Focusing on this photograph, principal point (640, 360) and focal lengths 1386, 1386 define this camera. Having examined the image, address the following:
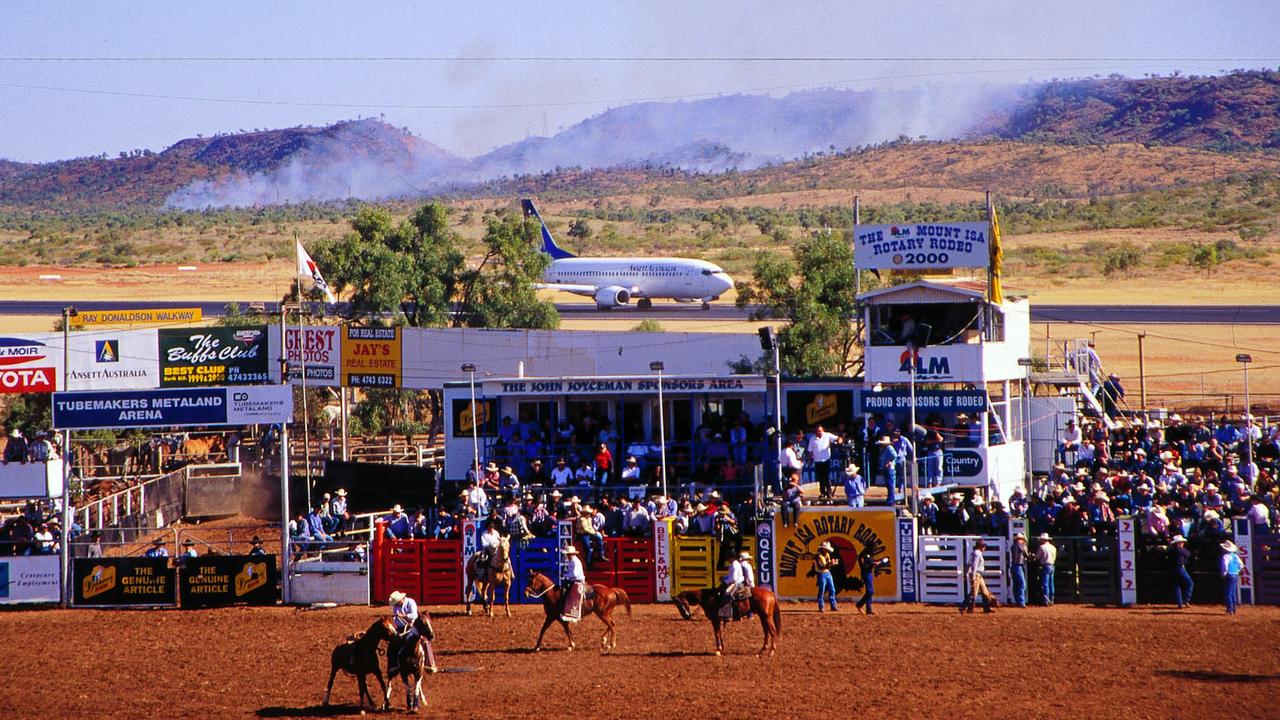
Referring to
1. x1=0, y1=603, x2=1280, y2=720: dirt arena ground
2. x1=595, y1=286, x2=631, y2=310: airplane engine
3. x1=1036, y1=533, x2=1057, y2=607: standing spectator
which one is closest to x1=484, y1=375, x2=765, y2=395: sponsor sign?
x1=0, y1=603, x2=1280, y2=720: dirt arena ground

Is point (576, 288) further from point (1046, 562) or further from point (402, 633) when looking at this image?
point (402, 633)

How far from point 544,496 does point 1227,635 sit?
41.0 ft

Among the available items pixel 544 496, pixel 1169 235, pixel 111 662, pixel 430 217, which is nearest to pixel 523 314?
pixel 430 217

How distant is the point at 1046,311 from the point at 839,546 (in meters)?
43.2

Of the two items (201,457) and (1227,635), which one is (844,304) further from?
(1227,635)

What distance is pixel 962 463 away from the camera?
29.1 m

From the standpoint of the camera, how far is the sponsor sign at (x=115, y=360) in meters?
40.2

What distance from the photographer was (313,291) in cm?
5066

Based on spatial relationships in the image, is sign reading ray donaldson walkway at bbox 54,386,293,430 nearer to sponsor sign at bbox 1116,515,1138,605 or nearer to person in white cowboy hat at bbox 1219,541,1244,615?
sponsor sign at bbox 1116,515,1138,605

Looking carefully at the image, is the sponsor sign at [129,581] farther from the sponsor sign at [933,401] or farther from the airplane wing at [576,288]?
the airplane wing at [576,288]

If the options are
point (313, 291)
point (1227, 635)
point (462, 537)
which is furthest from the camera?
point (313, 291)

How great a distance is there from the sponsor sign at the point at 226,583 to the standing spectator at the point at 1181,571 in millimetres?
15867

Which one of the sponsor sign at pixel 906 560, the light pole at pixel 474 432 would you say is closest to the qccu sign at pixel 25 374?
the light pole at pixel 474 432

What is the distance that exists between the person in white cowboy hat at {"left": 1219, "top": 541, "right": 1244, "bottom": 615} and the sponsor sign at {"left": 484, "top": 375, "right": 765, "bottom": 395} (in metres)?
12.3
